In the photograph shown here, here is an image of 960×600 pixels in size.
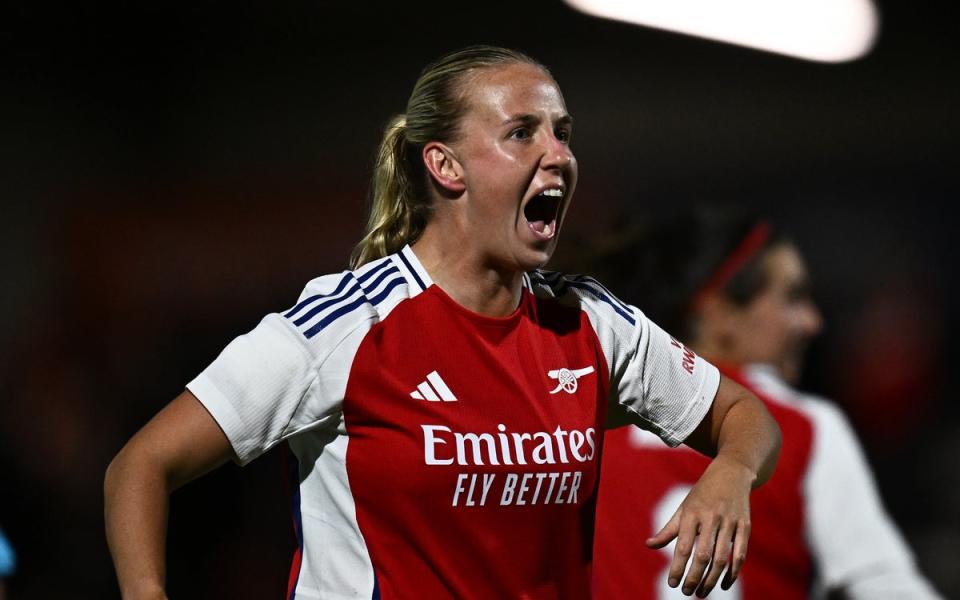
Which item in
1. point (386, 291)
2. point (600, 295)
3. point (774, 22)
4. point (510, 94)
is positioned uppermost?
point (510, 94)

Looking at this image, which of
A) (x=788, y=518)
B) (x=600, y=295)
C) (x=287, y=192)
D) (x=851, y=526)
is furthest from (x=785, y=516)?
(x=287, y=192)

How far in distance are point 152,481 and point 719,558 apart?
76cm

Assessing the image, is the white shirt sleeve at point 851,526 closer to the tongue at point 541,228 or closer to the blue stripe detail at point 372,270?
the tongue at point 541,228

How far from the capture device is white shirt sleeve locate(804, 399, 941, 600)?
9.32 feet

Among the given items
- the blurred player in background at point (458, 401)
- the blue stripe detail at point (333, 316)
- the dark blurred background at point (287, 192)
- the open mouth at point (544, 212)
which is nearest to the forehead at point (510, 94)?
the blurred player in background at point (458, 401)

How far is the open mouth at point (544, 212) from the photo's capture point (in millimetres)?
2025

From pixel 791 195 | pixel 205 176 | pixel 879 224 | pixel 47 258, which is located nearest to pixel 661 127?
pixel 791 195

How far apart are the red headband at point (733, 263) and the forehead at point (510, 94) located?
1.28 meters

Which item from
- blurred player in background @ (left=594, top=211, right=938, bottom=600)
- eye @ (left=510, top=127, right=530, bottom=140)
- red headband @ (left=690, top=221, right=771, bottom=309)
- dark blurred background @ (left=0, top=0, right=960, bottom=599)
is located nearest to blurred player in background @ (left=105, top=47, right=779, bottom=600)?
eye @ (left=510, top=127, right=530, bottom=140)

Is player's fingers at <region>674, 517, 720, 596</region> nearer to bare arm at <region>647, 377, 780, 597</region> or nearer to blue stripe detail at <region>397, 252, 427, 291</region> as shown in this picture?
bare arm at <region>647, 377, 780, 597</region>

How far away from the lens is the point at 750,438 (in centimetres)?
207

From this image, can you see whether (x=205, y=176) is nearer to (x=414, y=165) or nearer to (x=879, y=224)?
(x=879, y=224)

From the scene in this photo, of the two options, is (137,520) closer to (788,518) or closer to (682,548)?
(682,548)

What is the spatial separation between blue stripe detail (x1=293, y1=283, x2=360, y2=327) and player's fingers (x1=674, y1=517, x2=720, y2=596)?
0.59 meters
